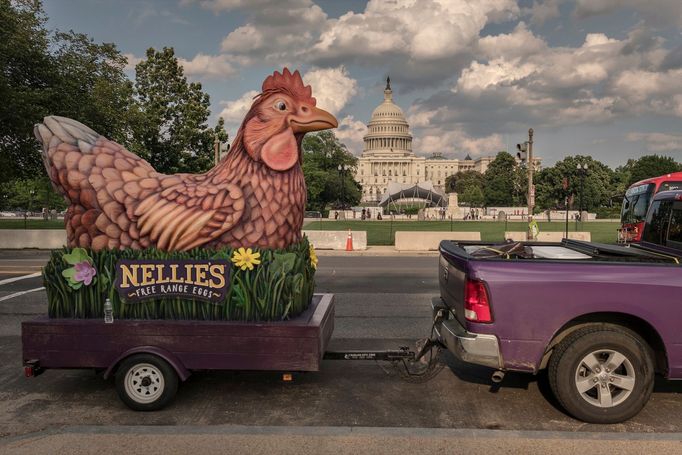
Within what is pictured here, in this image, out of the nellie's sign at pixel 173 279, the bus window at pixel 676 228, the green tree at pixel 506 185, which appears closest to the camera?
the nellie's sign at pixel 173 279

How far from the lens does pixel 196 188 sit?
5.39 meters

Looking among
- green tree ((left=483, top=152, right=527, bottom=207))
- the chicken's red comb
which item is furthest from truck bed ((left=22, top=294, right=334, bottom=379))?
green tree ((left=483, top=152, right=527, bottom=207))

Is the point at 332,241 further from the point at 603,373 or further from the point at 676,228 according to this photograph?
the point at 603,373

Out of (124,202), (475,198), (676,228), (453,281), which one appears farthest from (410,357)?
(475,198)

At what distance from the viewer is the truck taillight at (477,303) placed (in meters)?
4.49

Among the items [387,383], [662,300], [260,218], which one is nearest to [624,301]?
[662,300]

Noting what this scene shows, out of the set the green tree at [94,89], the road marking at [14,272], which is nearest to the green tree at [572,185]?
the green tree at [94,89]

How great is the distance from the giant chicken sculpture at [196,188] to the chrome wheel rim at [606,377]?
3047 mm

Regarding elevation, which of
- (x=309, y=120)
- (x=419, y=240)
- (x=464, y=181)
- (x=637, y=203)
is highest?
(x=464, y=181)

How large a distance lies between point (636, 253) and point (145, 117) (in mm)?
25037

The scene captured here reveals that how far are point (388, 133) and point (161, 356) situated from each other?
169 metres

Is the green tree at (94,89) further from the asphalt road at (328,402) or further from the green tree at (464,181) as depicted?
the green tree at (464,181)

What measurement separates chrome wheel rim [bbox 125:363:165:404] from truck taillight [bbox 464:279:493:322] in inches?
112

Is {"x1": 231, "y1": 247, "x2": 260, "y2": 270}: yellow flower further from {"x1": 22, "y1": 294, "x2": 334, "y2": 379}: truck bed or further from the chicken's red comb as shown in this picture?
the chicken's red comb
